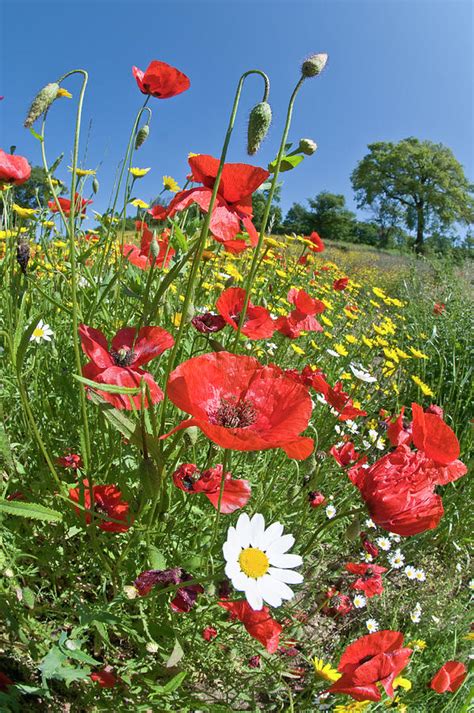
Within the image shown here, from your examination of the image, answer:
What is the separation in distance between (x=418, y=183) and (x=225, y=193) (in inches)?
1520

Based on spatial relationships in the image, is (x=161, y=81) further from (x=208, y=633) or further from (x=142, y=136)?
(x=208, y=633)

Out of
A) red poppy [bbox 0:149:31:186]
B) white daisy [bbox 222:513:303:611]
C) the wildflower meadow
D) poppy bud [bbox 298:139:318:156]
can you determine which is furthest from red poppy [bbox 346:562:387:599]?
red poppy [bbox 0:149:31:186]

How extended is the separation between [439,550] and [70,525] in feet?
6.34

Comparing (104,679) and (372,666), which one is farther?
(104,679)

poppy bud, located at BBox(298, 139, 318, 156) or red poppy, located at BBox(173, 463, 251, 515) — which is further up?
poppy bud, located at BBox(298, 139, 318, 156)

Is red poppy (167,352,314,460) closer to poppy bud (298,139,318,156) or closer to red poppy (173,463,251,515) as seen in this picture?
red poppy (173,463,251,515)

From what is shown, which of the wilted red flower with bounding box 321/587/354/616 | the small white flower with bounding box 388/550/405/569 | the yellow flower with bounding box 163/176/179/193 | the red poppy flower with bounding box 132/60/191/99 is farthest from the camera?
the yellow flower with bounding box 163/176/179/193

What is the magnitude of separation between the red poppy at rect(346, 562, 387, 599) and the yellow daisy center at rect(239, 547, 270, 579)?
764 mm

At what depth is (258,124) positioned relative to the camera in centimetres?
75

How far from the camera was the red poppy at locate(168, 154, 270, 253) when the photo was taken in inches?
31.9

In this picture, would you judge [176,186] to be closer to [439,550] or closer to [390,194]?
[439,550]

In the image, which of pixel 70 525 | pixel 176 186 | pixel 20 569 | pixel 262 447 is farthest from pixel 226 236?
pixel 176 186

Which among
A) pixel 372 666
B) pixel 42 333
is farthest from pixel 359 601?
pixel 42 333

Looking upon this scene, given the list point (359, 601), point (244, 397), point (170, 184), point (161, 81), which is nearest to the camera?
point (244, 397)
